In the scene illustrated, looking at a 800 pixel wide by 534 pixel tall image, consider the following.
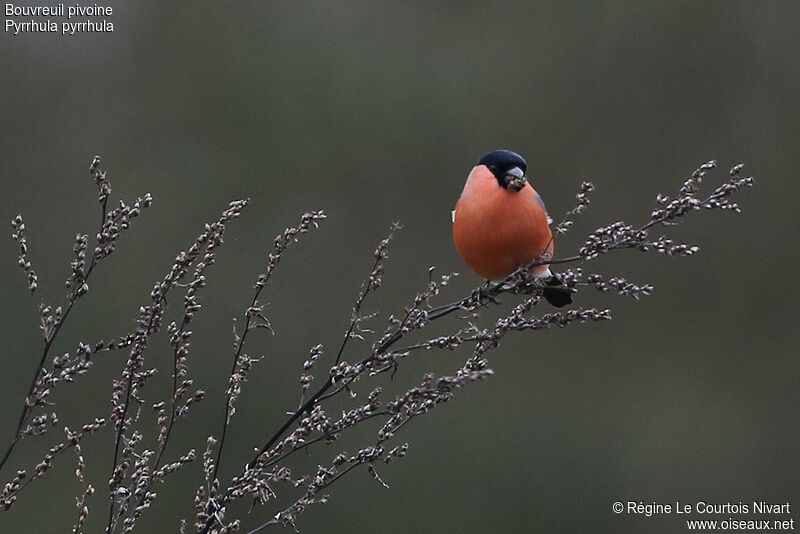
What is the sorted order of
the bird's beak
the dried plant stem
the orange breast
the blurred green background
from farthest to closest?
the blurred green background
the orange breast
the bird's beak
the dried plant stem

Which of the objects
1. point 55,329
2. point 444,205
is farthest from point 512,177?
point 444,205

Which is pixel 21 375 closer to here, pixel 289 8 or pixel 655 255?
pixel 289 8

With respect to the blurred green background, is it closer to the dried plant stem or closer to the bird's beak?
the bird's beak

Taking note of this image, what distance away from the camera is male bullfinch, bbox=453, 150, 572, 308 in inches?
125

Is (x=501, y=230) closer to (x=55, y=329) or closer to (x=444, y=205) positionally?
(x=55, y=329)

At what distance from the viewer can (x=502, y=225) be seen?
3.18 metres

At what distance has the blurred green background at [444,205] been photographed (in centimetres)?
574

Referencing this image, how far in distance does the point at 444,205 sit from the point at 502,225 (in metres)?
2.95

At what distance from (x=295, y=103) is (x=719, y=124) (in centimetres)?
287

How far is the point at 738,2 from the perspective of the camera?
270 inches

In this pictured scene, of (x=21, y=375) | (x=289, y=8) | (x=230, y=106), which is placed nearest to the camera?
(x=21, y=375)

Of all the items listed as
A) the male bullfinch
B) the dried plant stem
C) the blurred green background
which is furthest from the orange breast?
the blurred green background

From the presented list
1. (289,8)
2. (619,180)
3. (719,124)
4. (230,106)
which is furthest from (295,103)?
(719,124)

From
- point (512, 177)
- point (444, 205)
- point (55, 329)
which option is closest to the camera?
point (55, 329)
